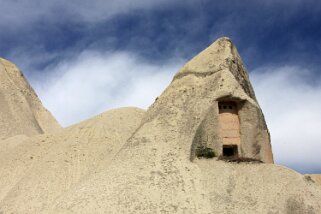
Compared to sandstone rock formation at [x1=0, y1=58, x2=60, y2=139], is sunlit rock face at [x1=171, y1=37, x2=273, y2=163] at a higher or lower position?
lower

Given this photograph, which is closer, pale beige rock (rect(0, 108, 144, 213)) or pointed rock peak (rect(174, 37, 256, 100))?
pointed rock peak (rect(174, 37, 256, 100))

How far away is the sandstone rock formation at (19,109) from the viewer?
178ft

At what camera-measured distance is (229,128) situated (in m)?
32.8

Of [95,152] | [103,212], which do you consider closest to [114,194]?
[103,212]

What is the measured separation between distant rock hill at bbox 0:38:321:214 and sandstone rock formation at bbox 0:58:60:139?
13.8 meters

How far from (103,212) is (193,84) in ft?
37.2

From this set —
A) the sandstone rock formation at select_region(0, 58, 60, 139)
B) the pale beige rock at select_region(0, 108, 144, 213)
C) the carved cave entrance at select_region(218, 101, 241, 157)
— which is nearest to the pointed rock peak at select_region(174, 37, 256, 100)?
the carved cave entrance at select_region(218, 101, 241, 157)

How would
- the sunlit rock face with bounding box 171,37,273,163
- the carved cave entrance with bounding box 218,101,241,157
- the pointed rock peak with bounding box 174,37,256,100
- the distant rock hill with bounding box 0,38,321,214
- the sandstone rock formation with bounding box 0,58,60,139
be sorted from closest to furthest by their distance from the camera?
the distant rock hill with bounding box 0,38,321,214 < the sunlit rock face with bounding box 171,37,273,163 < the carved cave entrance with bounding box 218,101,241,157 < the pointed rock peak with bounding box 174,37,256,100 < the sandstone rock formation with bounding box 0,58,60,139

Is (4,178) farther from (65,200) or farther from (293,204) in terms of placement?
(293,204)

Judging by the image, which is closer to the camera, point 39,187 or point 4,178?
point 39,187

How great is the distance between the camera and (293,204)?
1081 inches

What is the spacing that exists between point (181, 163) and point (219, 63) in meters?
8.14

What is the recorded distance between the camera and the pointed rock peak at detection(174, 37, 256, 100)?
114 ft

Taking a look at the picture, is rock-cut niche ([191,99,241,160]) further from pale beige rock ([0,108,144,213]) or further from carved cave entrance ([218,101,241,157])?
pale beige rock ([0,108,144,213])
